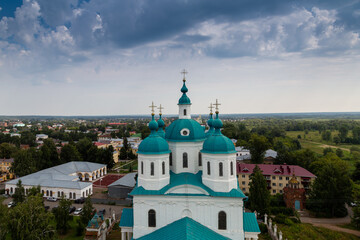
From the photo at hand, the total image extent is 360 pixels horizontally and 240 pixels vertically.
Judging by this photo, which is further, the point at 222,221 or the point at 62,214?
the point at 62,214

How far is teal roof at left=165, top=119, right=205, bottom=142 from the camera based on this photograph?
1911cm

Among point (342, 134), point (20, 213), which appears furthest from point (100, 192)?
point (342, 134)

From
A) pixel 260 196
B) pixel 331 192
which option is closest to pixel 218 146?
pixel 260 196

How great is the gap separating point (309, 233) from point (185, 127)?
1709 centimetres

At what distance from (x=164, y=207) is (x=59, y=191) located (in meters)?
26.1

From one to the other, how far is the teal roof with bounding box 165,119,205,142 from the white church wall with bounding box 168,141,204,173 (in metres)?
0.39

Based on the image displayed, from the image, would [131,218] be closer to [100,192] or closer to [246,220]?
[246,220]

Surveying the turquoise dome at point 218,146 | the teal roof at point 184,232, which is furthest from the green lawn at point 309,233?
the turquoise dome at point 218,146

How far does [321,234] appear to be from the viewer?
24000mm

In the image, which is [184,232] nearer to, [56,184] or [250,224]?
[250,224]

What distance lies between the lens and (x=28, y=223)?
18094 millimetres

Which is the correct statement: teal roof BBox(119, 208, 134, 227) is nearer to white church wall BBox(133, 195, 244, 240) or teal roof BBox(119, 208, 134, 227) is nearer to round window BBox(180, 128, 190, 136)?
white church wall BBox(133, 195, 244, 240)

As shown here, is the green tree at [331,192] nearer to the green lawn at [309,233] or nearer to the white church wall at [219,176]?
the green lawn at [309,233]

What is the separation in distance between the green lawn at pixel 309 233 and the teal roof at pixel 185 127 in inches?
531
